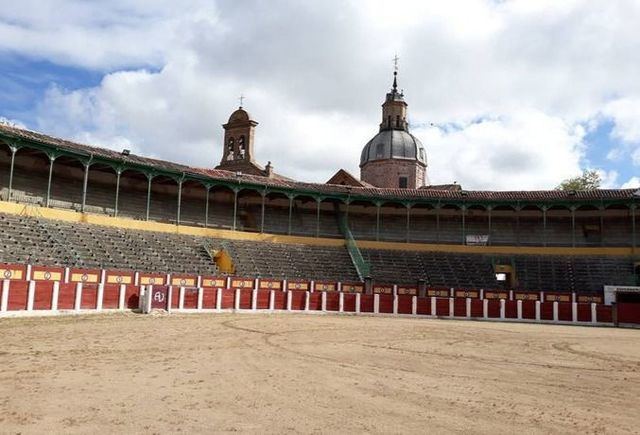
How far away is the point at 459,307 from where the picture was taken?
27.7 metres

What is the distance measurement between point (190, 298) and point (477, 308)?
13.3 metres

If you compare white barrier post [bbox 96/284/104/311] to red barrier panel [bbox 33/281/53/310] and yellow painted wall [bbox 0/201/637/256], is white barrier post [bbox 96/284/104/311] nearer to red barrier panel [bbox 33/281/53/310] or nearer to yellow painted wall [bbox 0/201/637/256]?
red barrier panel [bbox 33/281/53/310]

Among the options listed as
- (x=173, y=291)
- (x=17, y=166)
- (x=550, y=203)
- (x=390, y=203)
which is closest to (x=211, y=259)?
(x=173, y=291)

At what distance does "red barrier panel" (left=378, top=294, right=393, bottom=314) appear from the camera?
27.9m

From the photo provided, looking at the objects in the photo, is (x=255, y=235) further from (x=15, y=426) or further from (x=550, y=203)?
(x=15, y=426)

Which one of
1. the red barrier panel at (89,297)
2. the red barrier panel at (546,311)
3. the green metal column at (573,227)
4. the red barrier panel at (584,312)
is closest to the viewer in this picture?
the red barrier panel at (89,297)

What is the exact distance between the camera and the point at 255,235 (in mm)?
33156

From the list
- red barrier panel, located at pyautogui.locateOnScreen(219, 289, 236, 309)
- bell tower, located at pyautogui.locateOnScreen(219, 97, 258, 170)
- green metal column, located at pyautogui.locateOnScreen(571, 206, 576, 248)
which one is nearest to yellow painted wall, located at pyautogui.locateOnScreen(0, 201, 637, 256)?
green metal column, located at pyautogui.locateOnScreen(571, 206, 576, 248)

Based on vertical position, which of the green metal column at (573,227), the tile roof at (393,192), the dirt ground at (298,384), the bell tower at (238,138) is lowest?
the dirt ground at (298,384)

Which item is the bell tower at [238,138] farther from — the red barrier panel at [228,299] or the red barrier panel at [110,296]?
the red barrier panel at [110,296]

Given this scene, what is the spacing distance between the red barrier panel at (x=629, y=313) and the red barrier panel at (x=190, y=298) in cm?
1842

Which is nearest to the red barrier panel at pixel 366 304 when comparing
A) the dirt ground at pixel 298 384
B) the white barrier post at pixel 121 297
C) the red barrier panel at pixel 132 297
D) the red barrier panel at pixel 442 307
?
the red barrier panel at pixel 442 307

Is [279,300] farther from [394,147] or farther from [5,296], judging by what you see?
[394,147]

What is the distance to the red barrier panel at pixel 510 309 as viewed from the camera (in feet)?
90.5
